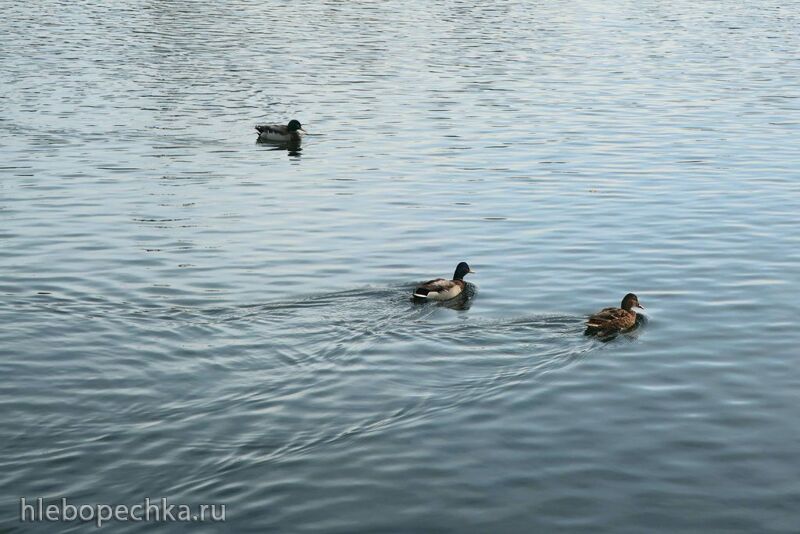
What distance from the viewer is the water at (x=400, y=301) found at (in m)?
13.5

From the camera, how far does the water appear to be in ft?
44.4

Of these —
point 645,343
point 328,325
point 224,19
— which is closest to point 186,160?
point 328,325

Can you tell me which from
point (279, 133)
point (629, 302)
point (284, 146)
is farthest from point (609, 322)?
point (279, 133)

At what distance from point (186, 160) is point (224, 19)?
35.4m

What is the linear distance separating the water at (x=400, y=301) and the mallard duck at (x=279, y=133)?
99 centimetres

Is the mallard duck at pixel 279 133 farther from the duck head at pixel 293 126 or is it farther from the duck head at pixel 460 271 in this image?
the duck head at pixel 460 271

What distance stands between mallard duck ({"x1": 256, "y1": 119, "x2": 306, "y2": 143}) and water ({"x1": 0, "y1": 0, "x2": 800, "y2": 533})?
0.99 meters

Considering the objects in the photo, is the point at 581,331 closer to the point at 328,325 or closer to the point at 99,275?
the point at 328,325

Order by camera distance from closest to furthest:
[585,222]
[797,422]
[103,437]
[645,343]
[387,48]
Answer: [103,437]
[797,422]
[645,343]
[585,222]
[387,48]

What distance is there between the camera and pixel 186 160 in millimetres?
32812

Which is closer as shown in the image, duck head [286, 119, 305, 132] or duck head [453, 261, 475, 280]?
duck head [453, 261, 475, 280]

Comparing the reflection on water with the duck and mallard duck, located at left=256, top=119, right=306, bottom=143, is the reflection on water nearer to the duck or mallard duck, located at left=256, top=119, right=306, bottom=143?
mallard duck, located at left=256, top=119, right=306, bottom=143

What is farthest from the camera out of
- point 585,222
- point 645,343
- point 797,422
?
point 585,222

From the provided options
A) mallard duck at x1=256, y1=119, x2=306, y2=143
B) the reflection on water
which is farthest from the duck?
mallard duck at x1=256, y1=119, x2=306, y2=143
